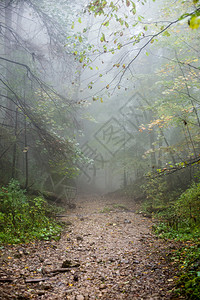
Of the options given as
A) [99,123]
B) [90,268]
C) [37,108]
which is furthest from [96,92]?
[99,123]

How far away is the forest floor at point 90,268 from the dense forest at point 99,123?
0.33m

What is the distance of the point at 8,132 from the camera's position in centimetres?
856

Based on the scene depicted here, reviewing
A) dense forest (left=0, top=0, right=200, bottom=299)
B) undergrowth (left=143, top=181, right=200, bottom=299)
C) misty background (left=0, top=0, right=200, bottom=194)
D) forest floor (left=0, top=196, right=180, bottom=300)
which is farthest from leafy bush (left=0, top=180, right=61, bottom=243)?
undergrowth (left=143, top=181, right=200, bottom=299)

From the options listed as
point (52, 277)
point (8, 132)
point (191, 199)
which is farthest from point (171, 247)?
point (8, 132)

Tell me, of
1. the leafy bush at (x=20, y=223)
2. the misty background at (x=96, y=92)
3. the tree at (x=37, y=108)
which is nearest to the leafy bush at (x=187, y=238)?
the misty background at (x=96, y=92)

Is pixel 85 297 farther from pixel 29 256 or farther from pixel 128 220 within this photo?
pixel 128 220

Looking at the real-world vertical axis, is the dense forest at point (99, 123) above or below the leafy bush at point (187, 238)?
above

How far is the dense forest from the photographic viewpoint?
3.64m

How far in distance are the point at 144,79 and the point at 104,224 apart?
10588 mm

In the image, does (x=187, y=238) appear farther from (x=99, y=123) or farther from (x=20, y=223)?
(x=99, y=123)

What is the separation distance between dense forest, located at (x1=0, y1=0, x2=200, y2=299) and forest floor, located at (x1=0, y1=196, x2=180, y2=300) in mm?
329

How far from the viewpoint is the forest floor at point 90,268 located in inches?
106

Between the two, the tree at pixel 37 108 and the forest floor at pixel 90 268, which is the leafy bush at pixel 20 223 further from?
the tree at pixel 37 108

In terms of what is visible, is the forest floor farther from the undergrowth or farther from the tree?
the tree
